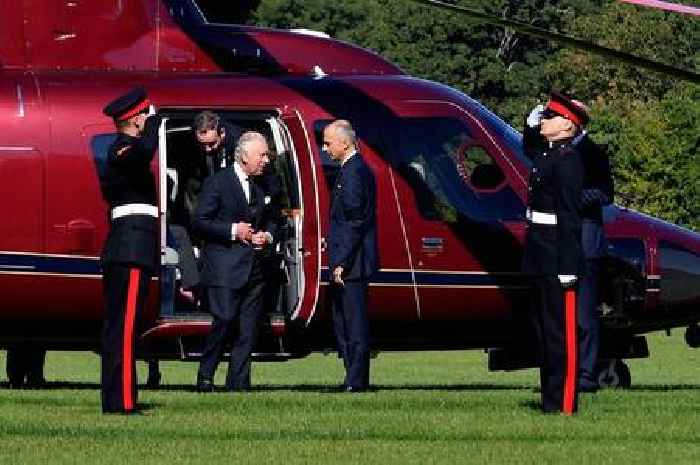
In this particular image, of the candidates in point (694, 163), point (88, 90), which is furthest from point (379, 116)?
point (694, 163)

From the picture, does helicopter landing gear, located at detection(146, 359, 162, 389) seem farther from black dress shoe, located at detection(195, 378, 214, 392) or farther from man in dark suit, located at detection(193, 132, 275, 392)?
black dress shoe, located at detection(195, 378, 214, 392)

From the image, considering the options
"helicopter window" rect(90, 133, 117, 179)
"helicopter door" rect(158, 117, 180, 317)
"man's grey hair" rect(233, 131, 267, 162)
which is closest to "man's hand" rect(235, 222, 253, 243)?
"man's grey hair" rect(233, 131, 267, 162)

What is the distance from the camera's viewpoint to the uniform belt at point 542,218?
611 inches

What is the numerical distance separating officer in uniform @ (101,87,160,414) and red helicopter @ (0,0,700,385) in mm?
2861

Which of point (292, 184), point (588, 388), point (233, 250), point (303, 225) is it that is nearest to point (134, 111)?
point (233, 250)

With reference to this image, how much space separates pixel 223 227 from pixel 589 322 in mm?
2793

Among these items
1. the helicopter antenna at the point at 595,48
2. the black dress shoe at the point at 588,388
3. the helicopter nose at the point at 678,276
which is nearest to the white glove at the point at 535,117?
the black dress shoe at the point at 588,388

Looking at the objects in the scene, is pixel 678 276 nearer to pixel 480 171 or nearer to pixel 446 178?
pixel 480 171

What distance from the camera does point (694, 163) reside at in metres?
96.3

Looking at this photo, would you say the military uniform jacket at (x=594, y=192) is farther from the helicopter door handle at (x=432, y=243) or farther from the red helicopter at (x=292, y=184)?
the helicopter door handle at (x=432, y=243)

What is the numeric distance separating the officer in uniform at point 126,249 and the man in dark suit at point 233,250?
8.21 feet

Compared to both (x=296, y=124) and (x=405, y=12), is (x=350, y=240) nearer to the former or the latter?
(x=296, y=124)

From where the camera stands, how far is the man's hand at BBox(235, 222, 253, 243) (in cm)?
1817

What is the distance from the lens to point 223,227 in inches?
716
